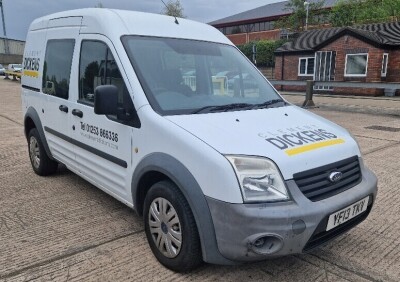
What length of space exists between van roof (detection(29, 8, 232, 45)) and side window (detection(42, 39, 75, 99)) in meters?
0.28

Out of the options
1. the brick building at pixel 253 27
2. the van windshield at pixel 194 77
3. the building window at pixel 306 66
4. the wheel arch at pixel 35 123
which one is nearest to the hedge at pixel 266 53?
the building window at pixel 306 66

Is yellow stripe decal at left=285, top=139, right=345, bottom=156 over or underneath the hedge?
underneath

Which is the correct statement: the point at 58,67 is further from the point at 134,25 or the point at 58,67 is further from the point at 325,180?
the point at 325,180

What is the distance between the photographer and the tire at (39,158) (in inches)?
196

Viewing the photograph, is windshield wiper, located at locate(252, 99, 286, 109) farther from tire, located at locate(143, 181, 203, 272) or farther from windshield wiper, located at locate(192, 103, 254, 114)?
tire, located at locate(143, 181, 203, 272)

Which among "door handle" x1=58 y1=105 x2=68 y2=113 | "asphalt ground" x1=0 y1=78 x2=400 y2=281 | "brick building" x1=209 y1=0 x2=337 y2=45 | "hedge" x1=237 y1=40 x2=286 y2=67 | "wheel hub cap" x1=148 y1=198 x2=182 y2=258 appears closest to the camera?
"wheel hub cap" x1=148 y1=198 x2=182 y2=258

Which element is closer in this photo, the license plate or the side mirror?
the license plate

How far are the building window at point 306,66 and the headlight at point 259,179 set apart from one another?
72.3 feet

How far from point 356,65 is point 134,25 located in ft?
65.0

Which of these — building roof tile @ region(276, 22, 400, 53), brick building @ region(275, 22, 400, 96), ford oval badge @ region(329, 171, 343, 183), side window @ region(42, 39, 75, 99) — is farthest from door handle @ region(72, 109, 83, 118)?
building roof tile @ region(276, 22, 400, 53)

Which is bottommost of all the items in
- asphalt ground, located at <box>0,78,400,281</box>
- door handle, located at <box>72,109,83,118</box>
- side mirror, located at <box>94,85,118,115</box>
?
asphalt ground, located at <box>0,78,400,281</box>

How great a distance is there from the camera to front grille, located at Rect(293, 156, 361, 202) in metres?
2.49

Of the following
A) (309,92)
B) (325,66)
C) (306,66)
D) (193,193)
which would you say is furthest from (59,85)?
(306,66)

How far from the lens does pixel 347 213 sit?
8.86ft
